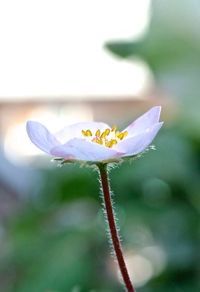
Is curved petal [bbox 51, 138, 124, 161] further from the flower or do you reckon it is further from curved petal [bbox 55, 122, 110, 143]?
curved petal [bbox 55, 122, 110, 143]

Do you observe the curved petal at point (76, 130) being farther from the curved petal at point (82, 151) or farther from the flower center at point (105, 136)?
the curved petal at point (82, 151)

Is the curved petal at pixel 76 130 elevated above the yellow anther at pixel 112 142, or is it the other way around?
the curved petal at pixel 76 130

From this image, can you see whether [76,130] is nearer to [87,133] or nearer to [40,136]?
[87,133]

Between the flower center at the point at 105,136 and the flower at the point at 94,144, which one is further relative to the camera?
the flower center at the point at 105,136

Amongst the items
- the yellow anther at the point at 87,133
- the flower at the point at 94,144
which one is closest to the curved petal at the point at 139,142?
the flower at the point at 94,144

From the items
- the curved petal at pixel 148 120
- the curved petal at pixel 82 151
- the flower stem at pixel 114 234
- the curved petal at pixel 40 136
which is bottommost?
the flower stem at pixel 114 234

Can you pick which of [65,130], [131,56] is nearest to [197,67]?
[131,56]

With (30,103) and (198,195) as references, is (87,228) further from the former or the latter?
(30,103)
